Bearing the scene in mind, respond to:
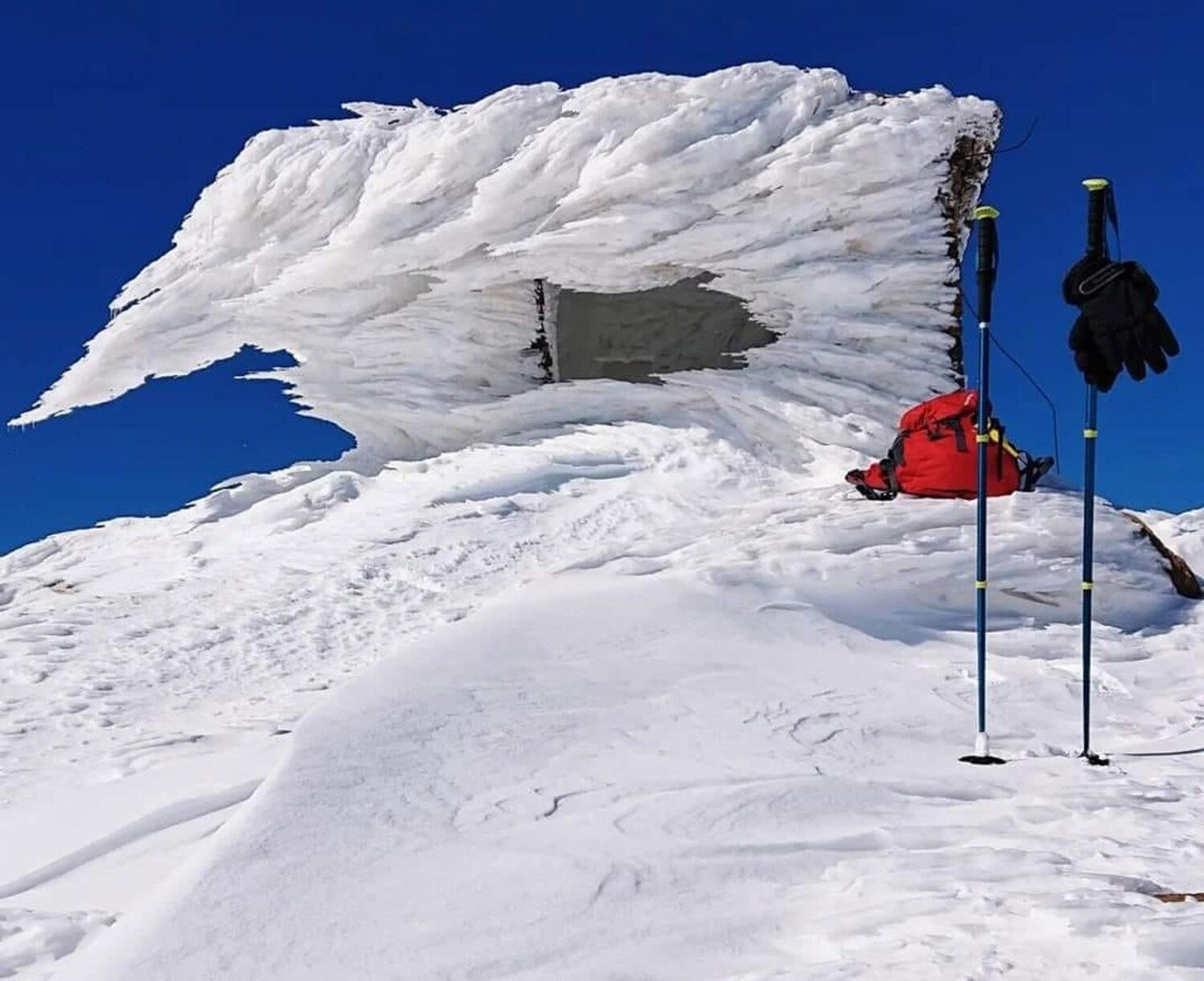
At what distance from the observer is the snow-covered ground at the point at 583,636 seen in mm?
2930

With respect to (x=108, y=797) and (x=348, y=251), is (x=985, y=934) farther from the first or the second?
(x=348, y=251)

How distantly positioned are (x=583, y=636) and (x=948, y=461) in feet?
10.8

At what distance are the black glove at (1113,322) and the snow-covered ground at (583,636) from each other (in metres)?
1.77

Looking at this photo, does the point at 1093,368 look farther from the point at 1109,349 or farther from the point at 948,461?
the point at 948,461

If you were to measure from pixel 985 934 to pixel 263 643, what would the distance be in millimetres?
5051

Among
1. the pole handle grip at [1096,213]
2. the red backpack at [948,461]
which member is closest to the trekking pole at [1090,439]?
the pole handle grip at [1096,213]

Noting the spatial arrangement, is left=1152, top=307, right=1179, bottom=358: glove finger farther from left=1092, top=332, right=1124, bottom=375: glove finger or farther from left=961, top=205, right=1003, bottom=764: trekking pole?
left=961, top=205, right=1003, bottom=764: trekking pole

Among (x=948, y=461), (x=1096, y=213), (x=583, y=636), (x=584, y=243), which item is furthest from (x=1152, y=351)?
(x=584, y=243)

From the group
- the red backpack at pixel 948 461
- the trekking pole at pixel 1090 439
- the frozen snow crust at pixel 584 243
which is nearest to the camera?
the trekking pole at pixel 1090 439

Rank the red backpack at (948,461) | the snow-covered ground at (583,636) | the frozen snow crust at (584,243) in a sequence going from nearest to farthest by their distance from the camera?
the snow-covered ground at (583,636) < the red backpack at (948,461) < the frozen snow crust at (584,243)

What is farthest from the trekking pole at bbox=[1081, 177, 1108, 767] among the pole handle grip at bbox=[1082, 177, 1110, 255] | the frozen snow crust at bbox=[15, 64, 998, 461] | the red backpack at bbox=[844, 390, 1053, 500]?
the frozen snow crust at bbox=[15, 64, 998, 461]

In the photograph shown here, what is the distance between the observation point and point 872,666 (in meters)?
5.73

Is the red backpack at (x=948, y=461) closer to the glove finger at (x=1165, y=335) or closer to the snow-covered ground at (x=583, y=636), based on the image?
the snow-covered ground at (x=583, y=636)

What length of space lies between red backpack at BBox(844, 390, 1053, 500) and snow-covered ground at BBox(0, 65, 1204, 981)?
0.29 meters
